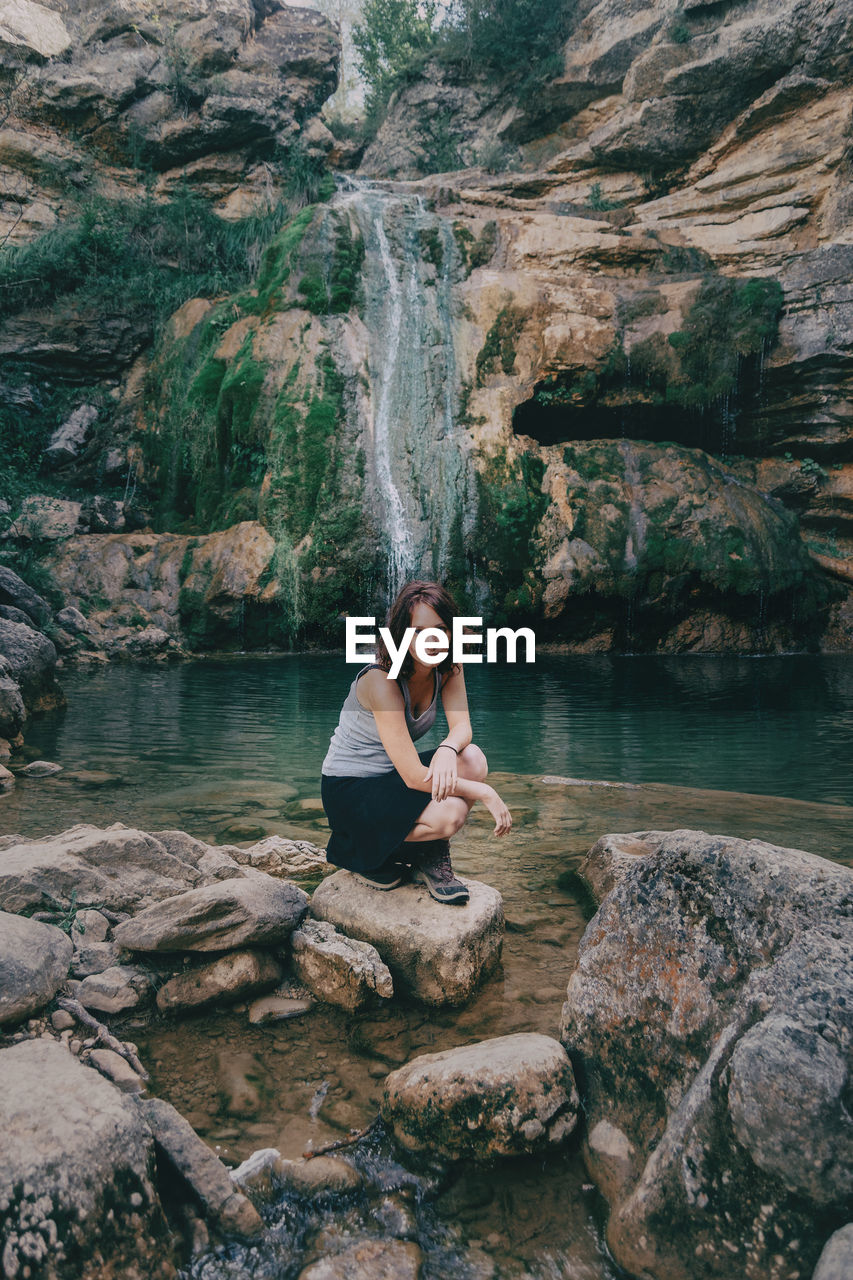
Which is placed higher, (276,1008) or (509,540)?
(509,540)

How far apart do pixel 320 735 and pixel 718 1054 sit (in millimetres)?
5829

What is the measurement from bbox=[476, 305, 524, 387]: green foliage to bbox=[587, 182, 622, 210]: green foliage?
5646 mm

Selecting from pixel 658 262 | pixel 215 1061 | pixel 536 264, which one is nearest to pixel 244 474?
pixel 536 264

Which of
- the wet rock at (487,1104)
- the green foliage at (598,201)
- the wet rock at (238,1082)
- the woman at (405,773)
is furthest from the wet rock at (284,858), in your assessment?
the green foliage at (598,201)

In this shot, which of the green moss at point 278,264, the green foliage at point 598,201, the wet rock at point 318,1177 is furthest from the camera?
the green foliage at point 598,201

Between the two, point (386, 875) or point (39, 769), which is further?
point (39, 769)

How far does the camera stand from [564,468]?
14.3m

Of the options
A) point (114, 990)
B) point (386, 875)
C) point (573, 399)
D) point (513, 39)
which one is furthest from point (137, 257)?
point (114, 990)

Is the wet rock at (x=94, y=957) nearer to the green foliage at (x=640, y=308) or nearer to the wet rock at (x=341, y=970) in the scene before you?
the wet rock at (x=341, y=970)

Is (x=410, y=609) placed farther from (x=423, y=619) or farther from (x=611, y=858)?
(x=611, y=858)

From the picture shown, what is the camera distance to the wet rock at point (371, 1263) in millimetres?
1583

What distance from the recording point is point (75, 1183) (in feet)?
4.96

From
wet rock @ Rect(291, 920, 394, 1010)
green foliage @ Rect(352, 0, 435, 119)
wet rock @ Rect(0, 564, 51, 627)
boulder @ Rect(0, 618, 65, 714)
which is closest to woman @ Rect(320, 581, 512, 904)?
wet rock @ Rect(291, 920, 394, 1010)

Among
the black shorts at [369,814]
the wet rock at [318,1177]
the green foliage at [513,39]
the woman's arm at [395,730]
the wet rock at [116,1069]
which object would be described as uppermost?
the green foliage at [513,39]
